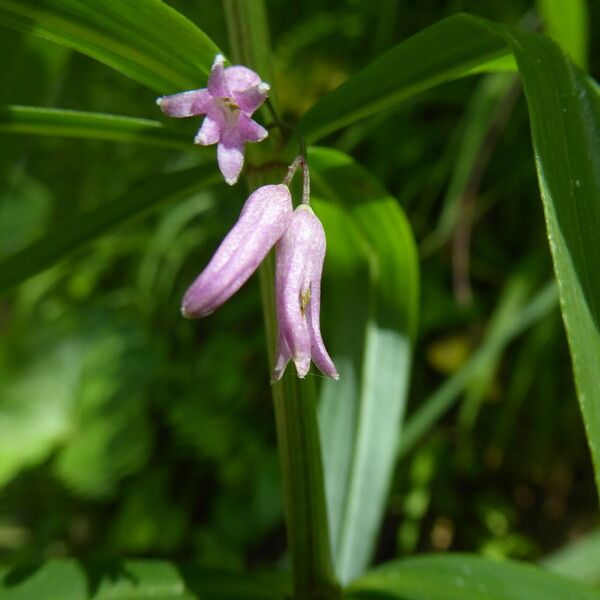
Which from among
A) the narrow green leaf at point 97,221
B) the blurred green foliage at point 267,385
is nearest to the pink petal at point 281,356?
the narrow green leaf at point 97,221

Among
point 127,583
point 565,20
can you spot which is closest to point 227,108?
point 127,583

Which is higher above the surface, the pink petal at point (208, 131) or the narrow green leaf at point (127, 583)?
the pink petal at point (208, 131)

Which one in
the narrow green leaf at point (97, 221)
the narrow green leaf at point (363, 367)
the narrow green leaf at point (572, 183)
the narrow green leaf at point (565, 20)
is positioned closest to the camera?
the narrow green leaf at point (572, 183)

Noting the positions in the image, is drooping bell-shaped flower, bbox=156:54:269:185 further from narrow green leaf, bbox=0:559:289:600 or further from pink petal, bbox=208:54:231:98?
narrow green leaf, bbox=0:559:289:600

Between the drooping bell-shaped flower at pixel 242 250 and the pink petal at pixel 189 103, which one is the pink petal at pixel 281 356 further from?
the pink petal at pixel 189 103

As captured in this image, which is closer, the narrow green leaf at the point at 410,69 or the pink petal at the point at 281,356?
the pink petal at the point at 281,356

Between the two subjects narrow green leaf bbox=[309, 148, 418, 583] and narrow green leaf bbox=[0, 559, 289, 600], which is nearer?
narrow green leaf bbox=[0, 559, 289, 600]

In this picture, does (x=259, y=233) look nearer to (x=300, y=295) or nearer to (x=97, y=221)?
(x=300, y=295)

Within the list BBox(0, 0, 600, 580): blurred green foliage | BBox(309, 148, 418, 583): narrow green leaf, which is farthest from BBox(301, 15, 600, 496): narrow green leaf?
BBox(0, 0, 600, 580): blurred green foliage
